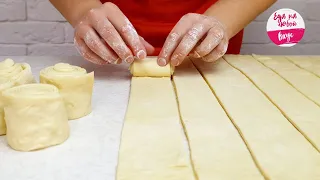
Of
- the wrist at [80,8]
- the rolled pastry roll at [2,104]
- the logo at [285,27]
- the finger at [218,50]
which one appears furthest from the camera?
the logo at [285,27]

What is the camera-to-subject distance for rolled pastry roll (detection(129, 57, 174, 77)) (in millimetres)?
1028

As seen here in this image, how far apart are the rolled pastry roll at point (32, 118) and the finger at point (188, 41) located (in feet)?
1.27

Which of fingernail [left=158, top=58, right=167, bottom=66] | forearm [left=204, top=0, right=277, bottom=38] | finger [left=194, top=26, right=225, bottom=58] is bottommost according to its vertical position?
fingernail [left=158, top=58, right=167, bottom=66]

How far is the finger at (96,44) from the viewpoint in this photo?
39.6 inches

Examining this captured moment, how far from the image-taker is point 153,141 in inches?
26.8

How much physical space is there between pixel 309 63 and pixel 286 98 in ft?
1.17

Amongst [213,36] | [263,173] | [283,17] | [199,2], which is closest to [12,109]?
[263,173]

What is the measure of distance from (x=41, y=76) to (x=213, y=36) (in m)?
0.42

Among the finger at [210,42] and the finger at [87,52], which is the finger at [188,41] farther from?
the finger at [87,52]

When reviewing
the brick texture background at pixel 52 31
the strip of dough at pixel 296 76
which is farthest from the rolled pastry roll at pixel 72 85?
the brick texture background at pixel 52 31

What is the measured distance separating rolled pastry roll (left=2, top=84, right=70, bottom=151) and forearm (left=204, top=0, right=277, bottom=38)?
0.65 meters

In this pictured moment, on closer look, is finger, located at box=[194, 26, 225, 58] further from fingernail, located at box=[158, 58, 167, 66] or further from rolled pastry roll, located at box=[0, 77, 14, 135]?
rolled pastry roll, located at box=[0, 77, 14, 135]

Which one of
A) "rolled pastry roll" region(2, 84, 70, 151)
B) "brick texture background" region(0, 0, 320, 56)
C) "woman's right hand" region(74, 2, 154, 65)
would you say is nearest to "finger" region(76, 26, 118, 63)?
"woman's right hand" region(74, 2, 154, 65)

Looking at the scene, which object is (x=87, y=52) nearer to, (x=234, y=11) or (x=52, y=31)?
(x=234, y=11)
